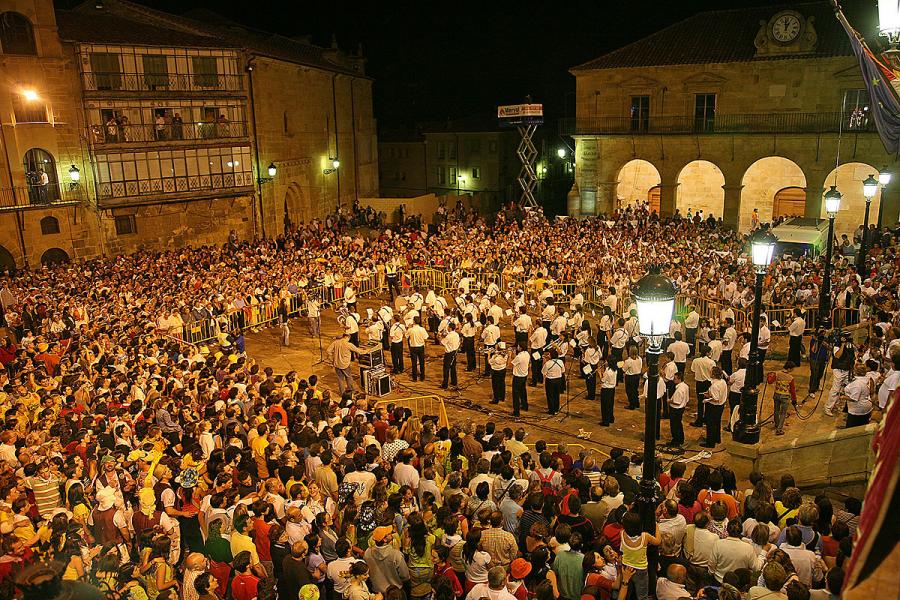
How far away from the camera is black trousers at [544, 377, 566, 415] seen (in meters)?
15.3

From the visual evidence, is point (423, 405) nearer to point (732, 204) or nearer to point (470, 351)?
point (470, 351)

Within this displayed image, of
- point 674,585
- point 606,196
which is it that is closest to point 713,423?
point 674,585

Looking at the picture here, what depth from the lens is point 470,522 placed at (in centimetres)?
816

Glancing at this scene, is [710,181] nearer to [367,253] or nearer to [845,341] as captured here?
[367,253]

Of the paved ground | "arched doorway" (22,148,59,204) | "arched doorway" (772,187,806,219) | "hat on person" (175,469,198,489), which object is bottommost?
the paved ground

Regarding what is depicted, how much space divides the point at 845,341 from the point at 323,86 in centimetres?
3597

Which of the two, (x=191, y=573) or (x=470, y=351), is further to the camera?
(x=470, y=351)

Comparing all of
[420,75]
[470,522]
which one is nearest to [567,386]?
[470,522]

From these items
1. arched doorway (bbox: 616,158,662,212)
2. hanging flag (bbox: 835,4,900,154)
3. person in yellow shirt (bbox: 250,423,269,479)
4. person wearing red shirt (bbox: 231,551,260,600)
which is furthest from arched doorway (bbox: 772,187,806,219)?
person wearing red shirt (bbox: 231,551,260,600)

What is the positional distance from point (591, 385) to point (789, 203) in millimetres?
26116

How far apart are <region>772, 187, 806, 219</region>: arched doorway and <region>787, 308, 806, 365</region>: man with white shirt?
22166 millimetres

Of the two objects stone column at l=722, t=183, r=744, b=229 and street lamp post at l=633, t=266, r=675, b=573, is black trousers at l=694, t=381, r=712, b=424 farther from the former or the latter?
stone column at l=722, t=183, r=744, b=229

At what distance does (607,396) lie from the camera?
578 inches

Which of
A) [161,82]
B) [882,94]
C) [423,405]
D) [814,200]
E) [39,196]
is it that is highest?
[161,82]
